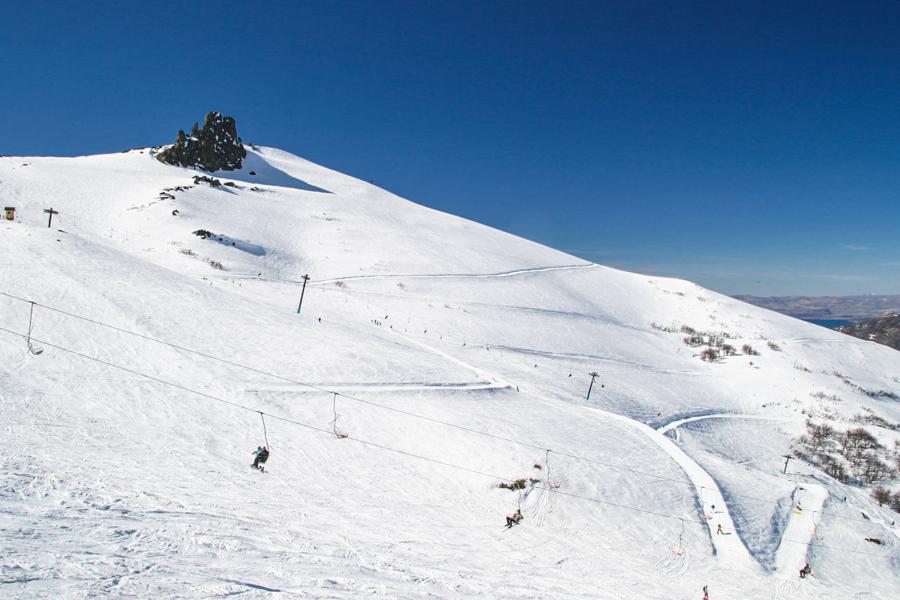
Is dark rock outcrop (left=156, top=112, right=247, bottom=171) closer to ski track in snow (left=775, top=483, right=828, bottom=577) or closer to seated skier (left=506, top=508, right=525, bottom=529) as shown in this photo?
seated skier (left=506, top=508, right=525, bottom=529)

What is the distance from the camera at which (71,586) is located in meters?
6.41

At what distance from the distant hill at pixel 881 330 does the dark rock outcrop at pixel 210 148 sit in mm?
176220

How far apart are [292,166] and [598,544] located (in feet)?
422

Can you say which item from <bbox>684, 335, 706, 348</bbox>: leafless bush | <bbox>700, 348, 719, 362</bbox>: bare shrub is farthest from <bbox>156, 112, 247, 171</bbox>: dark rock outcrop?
<bbox>700, 348, 719, 362</bbox>: bare shrub

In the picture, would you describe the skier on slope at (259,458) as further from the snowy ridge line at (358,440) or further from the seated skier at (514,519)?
the seated skier at (514,519)

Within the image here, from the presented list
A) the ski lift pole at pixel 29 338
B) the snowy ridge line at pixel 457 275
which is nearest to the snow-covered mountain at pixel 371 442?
the ski lift pole at pixel 29 338

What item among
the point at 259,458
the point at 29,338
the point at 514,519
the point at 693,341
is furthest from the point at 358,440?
the point at 693,341

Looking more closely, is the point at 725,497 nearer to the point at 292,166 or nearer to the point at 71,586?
the point at 71,586

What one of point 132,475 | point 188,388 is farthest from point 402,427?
point 132,475

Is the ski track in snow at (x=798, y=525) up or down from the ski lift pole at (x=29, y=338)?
down

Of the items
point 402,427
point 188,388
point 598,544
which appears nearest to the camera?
point 598,544

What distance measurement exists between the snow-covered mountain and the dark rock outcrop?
4466cm

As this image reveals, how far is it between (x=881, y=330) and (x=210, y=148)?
719ft

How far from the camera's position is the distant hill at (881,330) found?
138 meters
